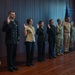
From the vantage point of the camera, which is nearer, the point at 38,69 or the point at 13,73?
the point at 13,73

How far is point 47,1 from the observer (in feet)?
30.0

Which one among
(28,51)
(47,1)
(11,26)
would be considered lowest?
(28,51)

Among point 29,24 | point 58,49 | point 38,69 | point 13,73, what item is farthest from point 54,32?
point 13,73

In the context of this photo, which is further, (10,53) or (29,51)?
(29,51)

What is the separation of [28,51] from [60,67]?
3.01 ft

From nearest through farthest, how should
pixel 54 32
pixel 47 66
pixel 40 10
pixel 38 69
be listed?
pixel 38 69
pixel 47 66
pixel 54 32
pixel 40 10

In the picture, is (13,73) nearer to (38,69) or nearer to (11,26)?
(38,69)

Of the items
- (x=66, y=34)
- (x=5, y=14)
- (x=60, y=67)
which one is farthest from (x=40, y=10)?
(x=60, y=67)

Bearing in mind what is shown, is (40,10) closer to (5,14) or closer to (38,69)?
(5,14)

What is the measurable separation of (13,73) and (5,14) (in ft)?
9.20

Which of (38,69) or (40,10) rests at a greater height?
(40,10)

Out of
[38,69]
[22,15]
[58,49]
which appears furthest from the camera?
[22,15]

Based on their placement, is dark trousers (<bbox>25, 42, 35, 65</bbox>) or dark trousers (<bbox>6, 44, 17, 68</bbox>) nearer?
dark trousers (<bbox>6, 44, 17, 68</bbox>)

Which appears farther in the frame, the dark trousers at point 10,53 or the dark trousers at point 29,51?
the dark trousers at point 29,51
